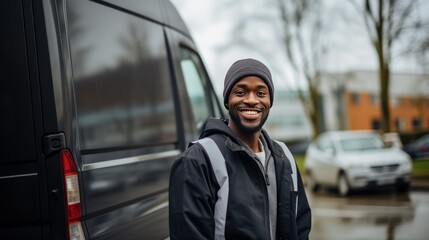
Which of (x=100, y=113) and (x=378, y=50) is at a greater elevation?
(x=378, y=50)

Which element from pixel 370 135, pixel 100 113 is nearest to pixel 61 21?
pixel 100 113

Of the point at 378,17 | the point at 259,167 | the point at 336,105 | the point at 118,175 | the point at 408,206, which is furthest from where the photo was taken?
the point at 336,105

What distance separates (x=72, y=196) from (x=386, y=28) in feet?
51.5

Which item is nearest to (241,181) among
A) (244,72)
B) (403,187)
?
(244,72)

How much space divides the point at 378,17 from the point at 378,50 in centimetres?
104

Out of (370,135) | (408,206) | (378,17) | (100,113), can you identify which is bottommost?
(408,206)

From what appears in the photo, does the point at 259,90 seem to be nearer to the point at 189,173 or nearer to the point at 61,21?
the point at 189,173

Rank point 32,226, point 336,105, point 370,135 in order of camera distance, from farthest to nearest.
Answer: point 336,105
point 370,135
point 32,226

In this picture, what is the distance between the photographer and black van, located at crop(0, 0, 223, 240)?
2.72 m

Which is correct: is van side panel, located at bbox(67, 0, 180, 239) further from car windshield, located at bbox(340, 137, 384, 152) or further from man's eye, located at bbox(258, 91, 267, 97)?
car windshield, located at bbox(340, 137, 384, 152)

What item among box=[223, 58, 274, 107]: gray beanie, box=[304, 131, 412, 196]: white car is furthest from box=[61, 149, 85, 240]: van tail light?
box=[304, 131, 412, 196]: white car

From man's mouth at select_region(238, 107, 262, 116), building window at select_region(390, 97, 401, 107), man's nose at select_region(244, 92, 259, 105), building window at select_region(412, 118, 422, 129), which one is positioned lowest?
building window at select_region(412, 118, 422, 129)

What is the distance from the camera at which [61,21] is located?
9.23ft

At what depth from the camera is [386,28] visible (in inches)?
660
